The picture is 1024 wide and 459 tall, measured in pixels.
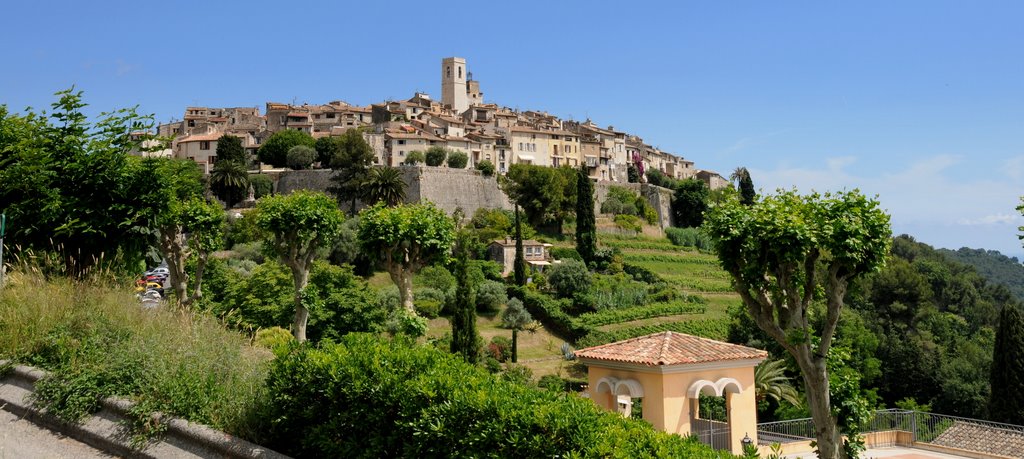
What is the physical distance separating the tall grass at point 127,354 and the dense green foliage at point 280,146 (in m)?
66.1

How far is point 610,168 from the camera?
9706cm

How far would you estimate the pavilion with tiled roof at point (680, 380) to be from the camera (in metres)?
16.6

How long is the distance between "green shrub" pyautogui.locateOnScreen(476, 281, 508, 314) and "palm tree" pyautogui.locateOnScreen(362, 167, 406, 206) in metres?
11.6

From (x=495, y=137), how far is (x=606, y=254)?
27.3 meters

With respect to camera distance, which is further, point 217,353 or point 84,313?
point 84,313

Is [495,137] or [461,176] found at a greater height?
[495,137]

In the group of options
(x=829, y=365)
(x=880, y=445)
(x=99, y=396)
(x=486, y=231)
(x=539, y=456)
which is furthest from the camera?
(x=486, y=231)

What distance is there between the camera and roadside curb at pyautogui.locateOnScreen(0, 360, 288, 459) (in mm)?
6309

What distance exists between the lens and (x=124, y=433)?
674cm

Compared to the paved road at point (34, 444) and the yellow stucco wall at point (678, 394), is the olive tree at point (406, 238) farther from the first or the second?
the paved road at point (34, 444)

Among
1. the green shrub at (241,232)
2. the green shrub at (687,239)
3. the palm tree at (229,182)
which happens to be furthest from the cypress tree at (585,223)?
the palm tree at (229,182)

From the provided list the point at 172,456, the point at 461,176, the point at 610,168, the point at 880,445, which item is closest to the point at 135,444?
the point at 172,456

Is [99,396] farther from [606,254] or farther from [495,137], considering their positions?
[495,137]

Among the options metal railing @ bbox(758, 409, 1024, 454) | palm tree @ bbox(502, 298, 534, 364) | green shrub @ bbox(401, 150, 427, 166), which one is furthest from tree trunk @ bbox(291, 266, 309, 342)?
green shrub @ bbox(401, 150, 427, 166)
